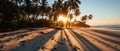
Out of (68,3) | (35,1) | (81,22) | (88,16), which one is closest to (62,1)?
(68,3)

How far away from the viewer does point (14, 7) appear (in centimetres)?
2755

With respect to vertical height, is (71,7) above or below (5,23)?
above

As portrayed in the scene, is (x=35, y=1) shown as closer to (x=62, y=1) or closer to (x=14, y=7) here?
(x=62, y=1)

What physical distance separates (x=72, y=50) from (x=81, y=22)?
325 feet

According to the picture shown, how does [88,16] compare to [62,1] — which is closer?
[62,1]

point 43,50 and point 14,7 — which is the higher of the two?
point 14,7

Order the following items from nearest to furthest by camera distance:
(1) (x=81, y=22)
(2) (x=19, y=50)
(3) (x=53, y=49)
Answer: (2) (x=19, y=50)
(3) (x=53, y=49)
(1) (x=81, y=22)

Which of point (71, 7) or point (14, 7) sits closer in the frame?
point (14, 7)

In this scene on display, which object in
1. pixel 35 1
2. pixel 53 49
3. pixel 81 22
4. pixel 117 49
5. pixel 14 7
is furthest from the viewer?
pixel 81 22

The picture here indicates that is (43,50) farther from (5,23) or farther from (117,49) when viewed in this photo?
(5,23)

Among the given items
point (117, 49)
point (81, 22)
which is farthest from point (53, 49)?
point (81, 22)

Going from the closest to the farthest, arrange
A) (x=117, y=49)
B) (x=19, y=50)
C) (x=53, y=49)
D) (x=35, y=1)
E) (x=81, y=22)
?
(x=19, y=50), (x=53, y=49), (x=117, y=49), (x=35, y=1), (x=81, y=22)

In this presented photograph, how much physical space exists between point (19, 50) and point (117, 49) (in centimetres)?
634

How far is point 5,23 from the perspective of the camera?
27.9 metres
